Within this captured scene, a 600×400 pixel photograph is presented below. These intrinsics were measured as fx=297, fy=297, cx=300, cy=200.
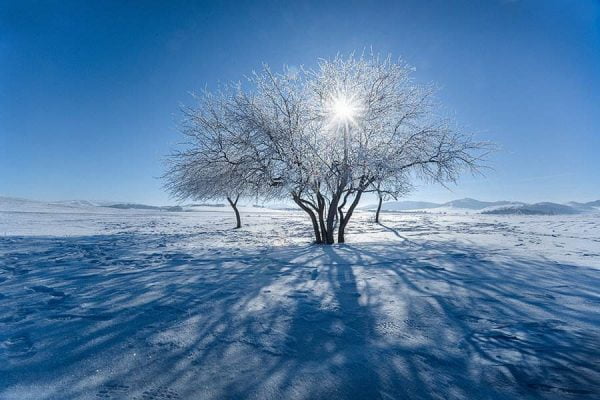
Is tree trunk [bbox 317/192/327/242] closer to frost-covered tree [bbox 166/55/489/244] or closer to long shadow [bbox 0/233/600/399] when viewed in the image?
frost-covered tree [bbox 166/55/489/244]

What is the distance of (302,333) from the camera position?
11.1 ft

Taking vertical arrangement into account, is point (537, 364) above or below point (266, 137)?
below

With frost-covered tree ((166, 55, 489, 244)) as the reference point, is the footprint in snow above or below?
below

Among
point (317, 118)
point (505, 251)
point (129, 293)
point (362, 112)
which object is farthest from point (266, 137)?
point (505, 251)

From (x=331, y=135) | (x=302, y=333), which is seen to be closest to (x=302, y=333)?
(x=302, y=333)

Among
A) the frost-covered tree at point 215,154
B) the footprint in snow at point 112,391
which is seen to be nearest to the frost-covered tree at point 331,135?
the frost-covered tree at point 215,154

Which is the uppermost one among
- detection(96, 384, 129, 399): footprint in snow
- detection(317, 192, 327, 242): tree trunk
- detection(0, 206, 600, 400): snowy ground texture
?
detection(317, 192, 327, 242): tree trunk

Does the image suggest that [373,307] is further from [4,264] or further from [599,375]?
[4,264]

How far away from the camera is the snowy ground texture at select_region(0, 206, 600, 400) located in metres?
2.44

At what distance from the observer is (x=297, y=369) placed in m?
2.64

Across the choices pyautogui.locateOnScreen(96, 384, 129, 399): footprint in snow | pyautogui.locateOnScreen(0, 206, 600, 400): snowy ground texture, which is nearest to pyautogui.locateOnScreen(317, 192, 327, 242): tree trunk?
pyautogui.locateOnScreen(0, 206, 600, 400): snowy ground texture

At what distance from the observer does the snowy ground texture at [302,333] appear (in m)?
2.44

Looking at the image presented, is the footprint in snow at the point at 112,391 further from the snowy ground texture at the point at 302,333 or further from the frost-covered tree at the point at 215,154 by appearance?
the frost-covered tree at the point at 215,154

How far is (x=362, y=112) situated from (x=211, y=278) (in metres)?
9.03
